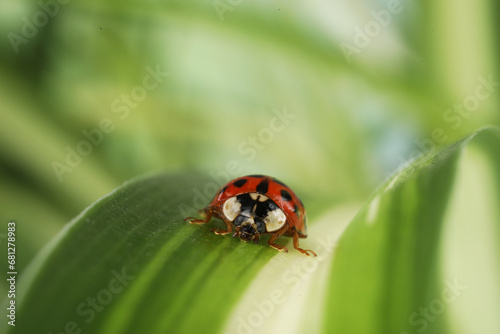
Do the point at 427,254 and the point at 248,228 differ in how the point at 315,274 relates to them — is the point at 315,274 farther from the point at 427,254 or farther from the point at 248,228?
the point at 248,228

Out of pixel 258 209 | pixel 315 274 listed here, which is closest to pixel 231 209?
pixel 258 209

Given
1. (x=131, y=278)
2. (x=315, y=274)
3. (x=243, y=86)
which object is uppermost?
(x=243, y=86)

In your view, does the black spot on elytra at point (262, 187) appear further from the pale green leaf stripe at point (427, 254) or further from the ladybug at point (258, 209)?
the pale green leaf stripe at point (427, 254)

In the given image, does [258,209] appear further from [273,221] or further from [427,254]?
[427,254]

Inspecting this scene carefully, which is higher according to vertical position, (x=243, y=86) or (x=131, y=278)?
(x=243, y=86)

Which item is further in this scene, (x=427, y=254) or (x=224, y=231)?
(x=224, y=231)

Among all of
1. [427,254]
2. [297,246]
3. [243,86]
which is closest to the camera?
[427,254]

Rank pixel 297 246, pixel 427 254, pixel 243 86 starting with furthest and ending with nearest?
pixel 243 86 → pixel 297 246 → pixel 427 254
